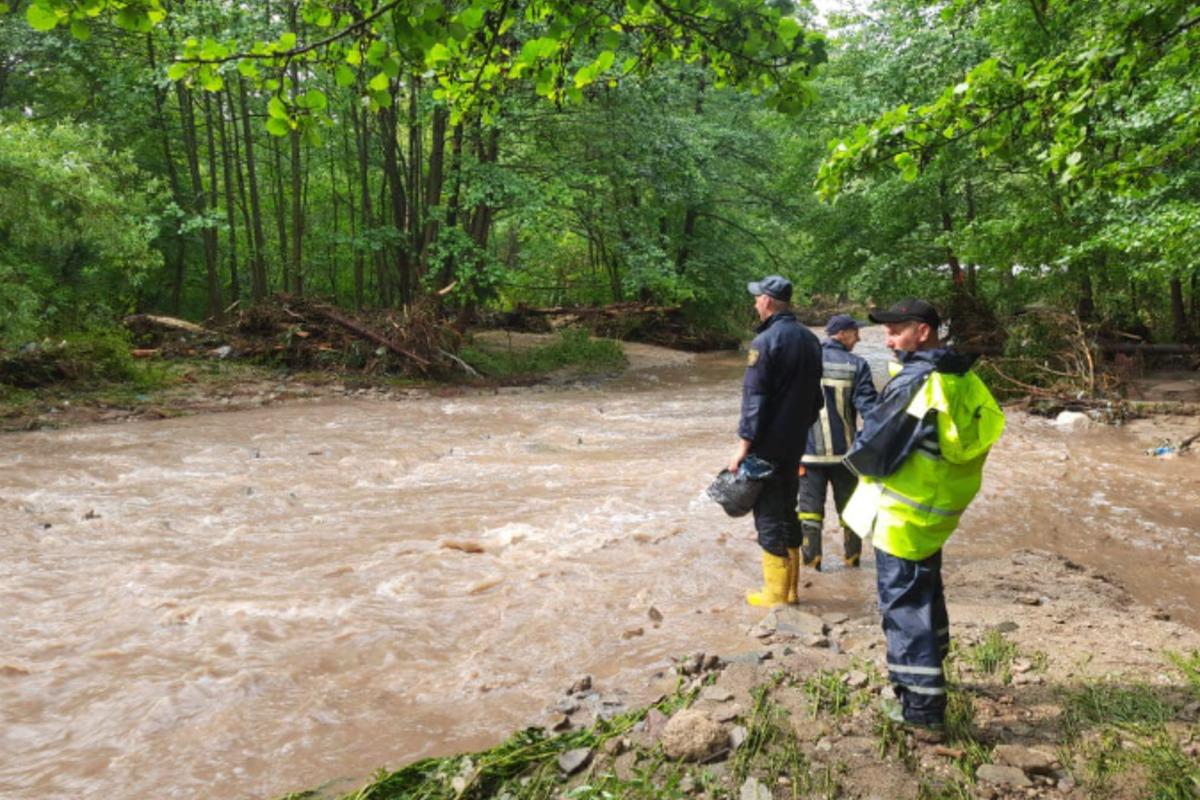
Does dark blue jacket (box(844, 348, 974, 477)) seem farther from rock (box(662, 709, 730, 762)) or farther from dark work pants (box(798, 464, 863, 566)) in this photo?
dark work pants (box(798, 464, 863, 566))

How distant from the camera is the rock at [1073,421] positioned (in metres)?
12.4

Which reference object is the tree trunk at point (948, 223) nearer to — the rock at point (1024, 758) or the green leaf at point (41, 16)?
the rock at point (1024, 758)

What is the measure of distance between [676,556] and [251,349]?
13.1 m

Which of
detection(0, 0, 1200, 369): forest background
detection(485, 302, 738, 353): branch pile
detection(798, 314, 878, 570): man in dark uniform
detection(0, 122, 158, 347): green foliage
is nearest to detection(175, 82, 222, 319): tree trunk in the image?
detection(0, 0, 1200, 369): forest background

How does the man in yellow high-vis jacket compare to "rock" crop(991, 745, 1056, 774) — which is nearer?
"rock" crop(991, 745, 1056, 774)

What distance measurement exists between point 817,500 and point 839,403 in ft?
2.53

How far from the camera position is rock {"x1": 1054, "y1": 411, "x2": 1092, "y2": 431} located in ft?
40.5

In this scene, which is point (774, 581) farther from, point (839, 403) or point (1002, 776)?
point (1002, 776)

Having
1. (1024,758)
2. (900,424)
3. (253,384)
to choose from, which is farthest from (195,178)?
(1024,758)

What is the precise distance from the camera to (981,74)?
14.3ft

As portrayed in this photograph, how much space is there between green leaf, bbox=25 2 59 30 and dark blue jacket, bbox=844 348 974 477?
3373 millimetres

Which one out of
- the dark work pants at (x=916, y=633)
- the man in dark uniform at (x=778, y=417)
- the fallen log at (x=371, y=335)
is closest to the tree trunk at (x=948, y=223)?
the fallen log at (x=371, y=335)

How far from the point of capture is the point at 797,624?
467cm

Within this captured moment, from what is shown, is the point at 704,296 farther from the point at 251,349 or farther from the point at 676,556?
the point at 676,556
